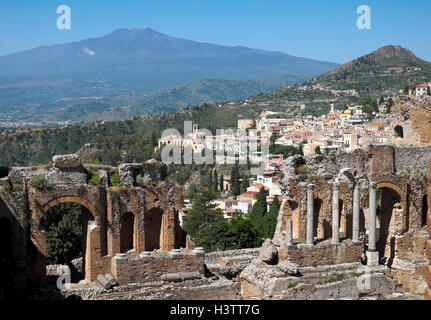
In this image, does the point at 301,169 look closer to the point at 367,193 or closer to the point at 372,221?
the point at 367,193

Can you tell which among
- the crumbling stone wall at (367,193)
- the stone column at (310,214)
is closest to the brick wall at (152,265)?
the crumbling stone wall at (367,193)

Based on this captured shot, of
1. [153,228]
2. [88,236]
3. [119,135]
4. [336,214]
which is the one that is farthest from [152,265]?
[119,135]

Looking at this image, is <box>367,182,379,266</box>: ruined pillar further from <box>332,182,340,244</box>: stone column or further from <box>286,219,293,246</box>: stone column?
<box>286,219,293,246</box>: stone column

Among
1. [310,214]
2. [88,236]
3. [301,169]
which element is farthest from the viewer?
[301,169]

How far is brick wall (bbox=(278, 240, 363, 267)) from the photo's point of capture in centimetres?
2523

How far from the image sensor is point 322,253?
25.9 meters

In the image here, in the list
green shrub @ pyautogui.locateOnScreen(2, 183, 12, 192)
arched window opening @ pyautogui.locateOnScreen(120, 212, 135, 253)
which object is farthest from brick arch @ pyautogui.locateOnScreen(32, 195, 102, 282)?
arched window opening @ pyautogui.locateOnScreen(120, 212, 135, 253)

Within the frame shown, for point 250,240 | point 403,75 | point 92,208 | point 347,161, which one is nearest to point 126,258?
point 92,208

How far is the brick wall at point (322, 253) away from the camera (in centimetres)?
2523

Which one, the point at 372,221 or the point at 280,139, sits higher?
the point at 372,221

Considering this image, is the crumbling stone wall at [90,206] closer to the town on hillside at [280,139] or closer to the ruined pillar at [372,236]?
the ruined pillar at [372,236]

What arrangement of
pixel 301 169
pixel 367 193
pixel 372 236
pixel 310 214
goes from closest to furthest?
pixel 310 214, pixel 372 236, pixel 301 169, pixel 367 193

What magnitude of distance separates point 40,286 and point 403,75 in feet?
623

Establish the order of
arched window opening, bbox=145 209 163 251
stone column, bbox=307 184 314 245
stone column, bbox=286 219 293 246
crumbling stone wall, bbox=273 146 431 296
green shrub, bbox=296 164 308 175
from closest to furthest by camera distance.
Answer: stone column, bbox=286 219 293 246, stone column, bbox=307 184 314 245, arched window opening, bbox=145 209 163 251, crumbling stone wall, bbox=273 146 431 296, green shrub, bbox=296 164 308 175
